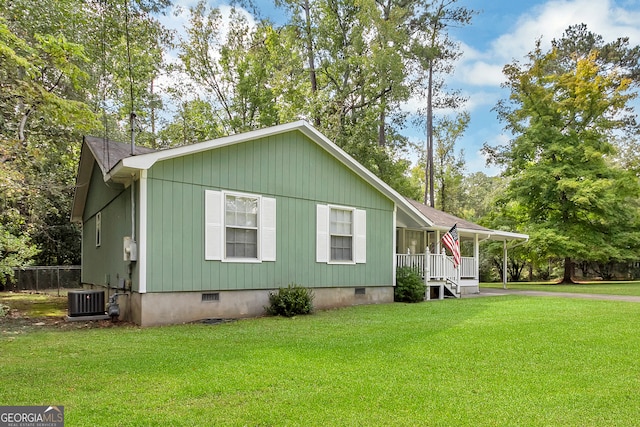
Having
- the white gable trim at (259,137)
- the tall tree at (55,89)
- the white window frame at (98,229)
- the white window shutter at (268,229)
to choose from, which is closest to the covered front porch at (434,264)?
the white gable trim at (259,137)

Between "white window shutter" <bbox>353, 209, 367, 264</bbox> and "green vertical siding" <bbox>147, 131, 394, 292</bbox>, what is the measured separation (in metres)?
0.18

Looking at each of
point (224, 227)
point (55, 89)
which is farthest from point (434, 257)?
point (55, 89)

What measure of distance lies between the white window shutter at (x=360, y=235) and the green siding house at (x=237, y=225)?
0.09 ft

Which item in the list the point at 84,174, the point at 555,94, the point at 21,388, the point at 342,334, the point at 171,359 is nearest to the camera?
the point at 21,388

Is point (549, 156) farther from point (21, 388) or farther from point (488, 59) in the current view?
point (21, 388)

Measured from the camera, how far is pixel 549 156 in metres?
23.6

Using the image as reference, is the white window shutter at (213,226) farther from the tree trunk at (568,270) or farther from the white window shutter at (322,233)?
the tree trunk at (568,270)

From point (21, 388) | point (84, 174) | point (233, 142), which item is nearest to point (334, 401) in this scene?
point (21, 388)

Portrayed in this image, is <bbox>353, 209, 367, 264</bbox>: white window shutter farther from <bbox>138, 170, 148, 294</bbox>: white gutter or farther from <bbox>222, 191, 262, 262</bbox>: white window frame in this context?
<bbox>138, 170, 148, 294</bbox>: white gutter

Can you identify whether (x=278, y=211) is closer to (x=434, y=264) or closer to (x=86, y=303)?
(x=86, y=303)

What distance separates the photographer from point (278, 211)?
9.88 m

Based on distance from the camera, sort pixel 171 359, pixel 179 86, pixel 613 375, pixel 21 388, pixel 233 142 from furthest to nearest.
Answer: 1. pixel 179 86
2. pixel 233 142
3. pixel 171 359
4. pixel 613 375
5. pixel 21 388

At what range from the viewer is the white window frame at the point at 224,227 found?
8805 mm

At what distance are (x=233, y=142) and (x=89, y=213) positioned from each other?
7.44m
